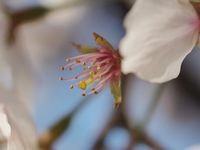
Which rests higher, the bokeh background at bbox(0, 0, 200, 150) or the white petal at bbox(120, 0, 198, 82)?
the white petal at bbox(120, 0, 198, 82)

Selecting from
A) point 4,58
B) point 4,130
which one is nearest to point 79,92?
point 4,58

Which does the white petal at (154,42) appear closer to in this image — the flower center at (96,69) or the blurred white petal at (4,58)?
the flower center at (96,69)

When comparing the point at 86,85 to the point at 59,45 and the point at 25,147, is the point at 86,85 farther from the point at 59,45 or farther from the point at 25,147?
the point at 59,45

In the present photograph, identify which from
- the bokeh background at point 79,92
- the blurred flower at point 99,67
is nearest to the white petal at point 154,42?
the blurred flower at point 99,67

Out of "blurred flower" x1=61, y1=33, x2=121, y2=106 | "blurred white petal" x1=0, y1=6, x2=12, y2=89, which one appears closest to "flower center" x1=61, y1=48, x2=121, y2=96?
"blurred flower" x1=61, y1=33, x2=121, y2=106

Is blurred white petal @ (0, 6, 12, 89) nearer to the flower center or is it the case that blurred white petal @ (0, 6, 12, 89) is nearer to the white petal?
the flower center

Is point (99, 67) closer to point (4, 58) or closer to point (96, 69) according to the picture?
point (96, 69)

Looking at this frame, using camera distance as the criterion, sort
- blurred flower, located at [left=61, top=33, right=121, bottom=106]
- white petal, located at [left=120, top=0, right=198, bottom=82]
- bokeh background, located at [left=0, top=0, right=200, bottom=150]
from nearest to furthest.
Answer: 1. white petal, located at [left=120, top=0, right=198, bottom=82]
2. blurred flower, located at [left=61, top=33, right=121, bottom=106]
3. bokeh background, located at [left=0, top=0, right=200, bottom=150]
